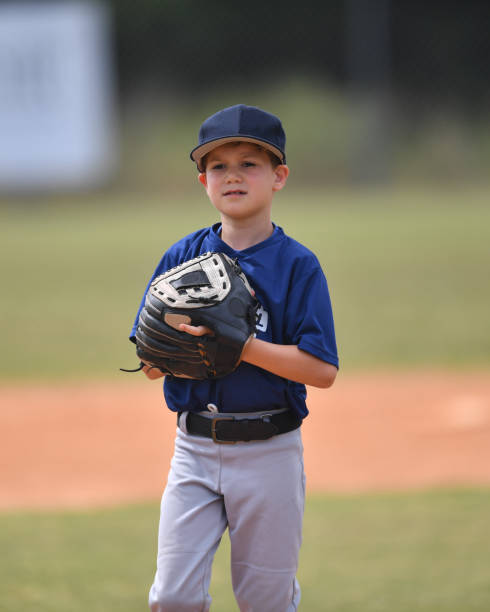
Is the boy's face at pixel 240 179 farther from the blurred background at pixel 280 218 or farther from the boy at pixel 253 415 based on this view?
the blurred background at pixel 280 218

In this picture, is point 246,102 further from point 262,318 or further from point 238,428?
point 238,428

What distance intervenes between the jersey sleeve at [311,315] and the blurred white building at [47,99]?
2106 centimetres

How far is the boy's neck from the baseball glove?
0.41ft

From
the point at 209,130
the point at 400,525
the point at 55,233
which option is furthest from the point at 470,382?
the point at 55,233

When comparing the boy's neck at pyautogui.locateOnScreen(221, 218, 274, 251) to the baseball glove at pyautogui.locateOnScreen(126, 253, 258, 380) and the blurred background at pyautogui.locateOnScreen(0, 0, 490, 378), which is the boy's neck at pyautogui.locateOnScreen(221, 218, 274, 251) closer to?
the baseball glove at pyautogui.locateOnScreen(126, 253, 258, 380)

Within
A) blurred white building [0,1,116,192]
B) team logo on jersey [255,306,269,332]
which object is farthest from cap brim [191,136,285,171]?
blurred white building [0,1,116,192]

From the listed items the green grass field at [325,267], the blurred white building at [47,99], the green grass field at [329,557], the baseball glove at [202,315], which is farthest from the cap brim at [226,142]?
the blurred white building at [47,99]

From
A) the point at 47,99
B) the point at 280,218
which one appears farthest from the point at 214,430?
the point at 47,99

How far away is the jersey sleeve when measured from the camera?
2.05m

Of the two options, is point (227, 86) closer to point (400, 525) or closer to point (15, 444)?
point (15, 444)

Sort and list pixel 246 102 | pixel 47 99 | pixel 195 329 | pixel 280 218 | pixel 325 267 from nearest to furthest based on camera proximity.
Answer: pixel 195 329, pixel 325 267, pixel 280 218, pixel 47 99, pixel 246 102

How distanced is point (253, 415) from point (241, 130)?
69cm

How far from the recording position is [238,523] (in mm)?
2096

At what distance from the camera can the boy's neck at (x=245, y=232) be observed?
7.16ft
